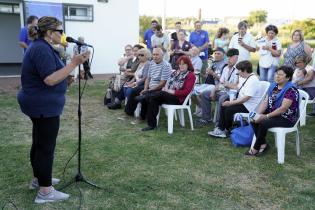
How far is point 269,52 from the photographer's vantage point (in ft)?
22.3

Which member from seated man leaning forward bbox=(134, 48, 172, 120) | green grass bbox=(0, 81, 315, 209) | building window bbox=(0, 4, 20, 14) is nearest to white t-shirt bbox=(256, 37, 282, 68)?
green grass bbox=(0, 81, 315, 209)

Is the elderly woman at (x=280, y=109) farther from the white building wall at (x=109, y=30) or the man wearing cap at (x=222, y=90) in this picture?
the white building wall at (x=109, y=30)

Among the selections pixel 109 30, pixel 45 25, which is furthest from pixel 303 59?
pixel 109 30

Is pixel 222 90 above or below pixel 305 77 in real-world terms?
below

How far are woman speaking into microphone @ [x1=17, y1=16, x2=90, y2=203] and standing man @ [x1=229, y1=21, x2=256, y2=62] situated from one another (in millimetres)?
4777

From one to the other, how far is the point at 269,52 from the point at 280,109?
2.82m

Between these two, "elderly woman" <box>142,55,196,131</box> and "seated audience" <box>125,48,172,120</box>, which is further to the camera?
"seated audience" <box>125,48,172,120</box>

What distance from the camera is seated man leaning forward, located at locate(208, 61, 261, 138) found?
16.2 ft

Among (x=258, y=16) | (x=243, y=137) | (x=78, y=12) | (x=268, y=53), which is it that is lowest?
(x=243, y=137)

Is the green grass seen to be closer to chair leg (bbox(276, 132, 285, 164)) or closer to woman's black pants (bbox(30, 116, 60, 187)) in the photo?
chair leg (bbox(276, 132, 285, 164))

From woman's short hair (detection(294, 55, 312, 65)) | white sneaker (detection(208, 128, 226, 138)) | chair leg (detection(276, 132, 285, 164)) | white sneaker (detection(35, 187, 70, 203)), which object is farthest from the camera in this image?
woman's short hair (detection(294, 55, 312, 65))

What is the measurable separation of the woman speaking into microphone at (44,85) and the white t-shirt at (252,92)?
2.74m

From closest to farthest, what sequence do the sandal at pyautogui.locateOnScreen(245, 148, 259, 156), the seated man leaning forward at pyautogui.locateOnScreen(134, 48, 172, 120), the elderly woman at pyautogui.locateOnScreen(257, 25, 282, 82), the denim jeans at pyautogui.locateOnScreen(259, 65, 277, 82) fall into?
the sandal at pyautogui.locateOnScreen(245, 148, 259, 156) → the seated man leaning forward at pyautogui.locateOnScreen(134, 48, 172, 120) → the elderly woman at pyautogui.locateOnScreen(257, 25, 282, 82) → the denim jeans at pyautogui.locateOnScreen(259, 65, 277, 82)

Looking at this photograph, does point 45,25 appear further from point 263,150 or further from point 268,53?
point 268,53
